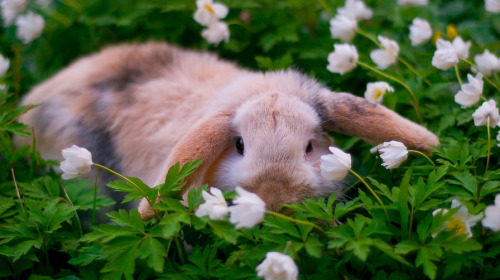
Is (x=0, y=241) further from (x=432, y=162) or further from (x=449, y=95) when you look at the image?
(x=449, y=95)

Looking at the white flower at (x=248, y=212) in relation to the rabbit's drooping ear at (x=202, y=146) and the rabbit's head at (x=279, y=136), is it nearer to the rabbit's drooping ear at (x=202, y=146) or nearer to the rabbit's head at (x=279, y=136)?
the rabbit's head at (x=279, y=136)

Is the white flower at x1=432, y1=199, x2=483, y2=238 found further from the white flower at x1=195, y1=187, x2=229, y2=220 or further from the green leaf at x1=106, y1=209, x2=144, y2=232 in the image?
the green leaf at x1=106, y1=209, x2=144, y2=232

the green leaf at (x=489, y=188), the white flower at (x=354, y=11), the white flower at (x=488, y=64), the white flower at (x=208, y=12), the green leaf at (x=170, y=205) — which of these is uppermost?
the white flower at (x=208, y=12)

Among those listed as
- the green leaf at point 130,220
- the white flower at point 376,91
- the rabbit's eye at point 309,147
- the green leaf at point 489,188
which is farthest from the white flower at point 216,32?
the green leaf at point 489,188

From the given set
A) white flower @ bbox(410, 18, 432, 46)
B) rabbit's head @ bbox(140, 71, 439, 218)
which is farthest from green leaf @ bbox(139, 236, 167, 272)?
white flower @ bbox(410, 18, 432, 46)

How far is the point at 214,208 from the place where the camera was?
1.67 meters

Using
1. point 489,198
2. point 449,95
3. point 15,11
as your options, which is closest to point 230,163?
point 489,198

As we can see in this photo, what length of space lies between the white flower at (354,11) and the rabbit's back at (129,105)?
27.5 inches

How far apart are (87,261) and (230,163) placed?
682 mm

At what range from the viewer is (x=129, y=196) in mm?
1834

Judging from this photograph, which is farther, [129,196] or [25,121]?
[25,121]

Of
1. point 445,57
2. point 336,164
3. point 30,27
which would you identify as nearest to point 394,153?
point 336,164

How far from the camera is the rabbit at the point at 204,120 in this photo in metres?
2.07

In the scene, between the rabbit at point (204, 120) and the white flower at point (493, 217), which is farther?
the rabbit at point (204, 120)
